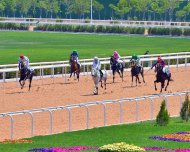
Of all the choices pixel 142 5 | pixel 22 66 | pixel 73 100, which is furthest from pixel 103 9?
pixel 73 100

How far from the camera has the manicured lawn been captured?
19.3 meters

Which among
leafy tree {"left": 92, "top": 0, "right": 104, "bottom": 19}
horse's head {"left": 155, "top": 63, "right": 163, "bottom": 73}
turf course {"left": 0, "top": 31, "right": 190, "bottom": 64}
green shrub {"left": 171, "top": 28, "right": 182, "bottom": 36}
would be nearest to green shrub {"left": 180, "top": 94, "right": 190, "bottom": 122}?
horse's head {"left": 155, "top": 63, "right": 163, "bottom": 73}

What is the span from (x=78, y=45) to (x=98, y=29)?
22.7 metres

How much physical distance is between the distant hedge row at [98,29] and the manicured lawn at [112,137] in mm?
64137

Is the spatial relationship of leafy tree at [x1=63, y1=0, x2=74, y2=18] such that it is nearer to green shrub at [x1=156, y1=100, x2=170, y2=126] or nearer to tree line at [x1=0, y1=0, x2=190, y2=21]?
tree line at [x1=0, y1=0, x2=190, y2=21]

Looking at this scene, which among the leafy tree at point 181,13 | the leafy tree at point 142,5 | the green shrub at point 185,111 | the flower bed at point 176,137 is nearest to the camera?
the flower bed at point 176,137

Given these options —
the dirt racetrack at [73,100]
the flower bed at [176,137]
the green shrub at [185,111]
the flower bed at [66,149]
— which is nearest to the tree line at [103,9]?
the dirt racetrack at [73,100]

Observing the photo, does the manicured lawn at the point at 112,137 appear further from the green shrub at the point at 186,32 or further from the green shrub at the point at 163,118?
the green shrub at the point at 186,32

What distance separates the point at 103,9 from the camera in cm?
13825

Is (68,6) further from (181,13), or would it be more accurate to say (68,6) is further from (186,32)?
(186,32)

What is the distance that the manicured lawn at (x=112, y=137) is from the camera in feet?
63.5

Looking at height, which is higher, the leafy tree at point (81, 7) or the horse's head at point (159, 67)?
the horse's head at point (159, 67)

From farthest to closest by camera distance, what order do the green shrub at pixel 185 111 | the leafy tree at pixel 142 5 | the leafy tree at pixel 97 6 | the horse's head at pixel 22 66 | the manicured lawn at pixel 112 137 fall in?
1. the leafy tree at pixel 97 6
2. the leafy tree at pixel 142 5
3. the horse's head at pixel 22 66
4. the green shrub at pixel 185 111
5. the manicured lawn at pixel 112 137

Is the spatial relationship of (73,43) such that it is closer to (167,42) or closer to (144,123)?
(167,42)
